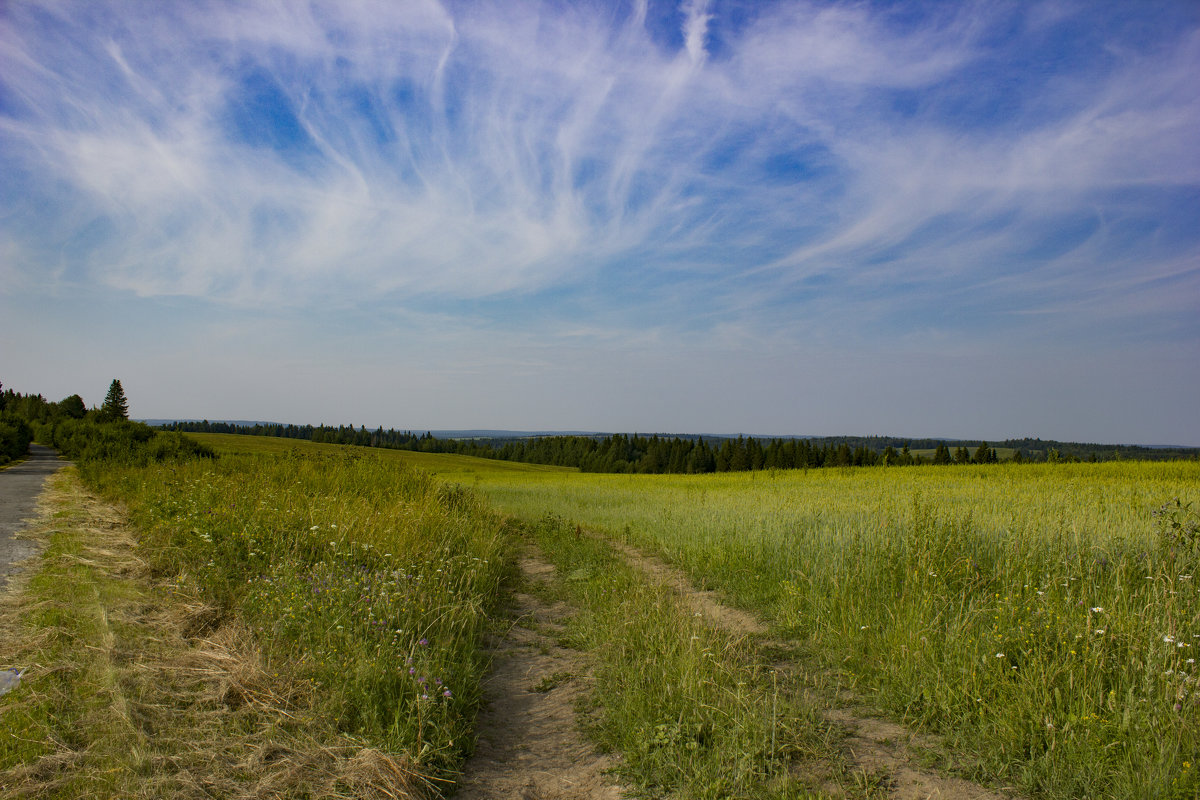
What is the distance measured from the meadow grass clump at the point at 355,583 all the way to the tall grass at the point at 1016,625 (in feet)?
9.93

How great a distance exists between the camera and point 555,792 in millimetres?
3287

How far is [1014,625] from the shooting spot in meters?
4.46

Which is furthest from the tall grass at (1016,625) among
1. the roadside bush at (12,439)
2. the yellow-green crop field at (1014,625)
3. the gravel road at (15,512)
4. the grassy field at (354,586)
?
the roadside bush at (12,439)

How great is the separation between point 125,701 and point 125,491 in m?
12.6

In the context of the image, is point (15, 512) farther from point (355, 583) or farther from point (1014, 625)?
point (1014, 625)

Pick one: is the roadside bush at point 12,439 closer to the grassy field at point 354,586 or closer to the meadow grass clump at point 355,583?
the meadow grass clump at point 355,583

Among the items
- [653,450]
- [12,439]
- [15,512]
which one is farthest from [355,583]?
[653,450]

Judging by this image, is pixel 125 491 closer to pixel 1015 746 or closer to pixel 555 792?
pixel 555 792

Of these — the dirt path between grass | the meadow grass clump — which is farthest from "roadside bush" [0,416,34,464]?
the dirt path between grass

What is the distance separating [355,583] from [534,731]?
90.3 inches

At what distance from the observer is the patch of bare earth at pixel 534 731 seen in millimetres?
3326

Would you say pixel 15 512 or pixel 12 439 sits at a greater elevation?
pixel 12 439

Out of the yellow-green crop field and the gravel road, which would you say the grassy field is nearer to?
the gravel road

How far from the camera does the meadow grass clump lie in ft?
12.5
